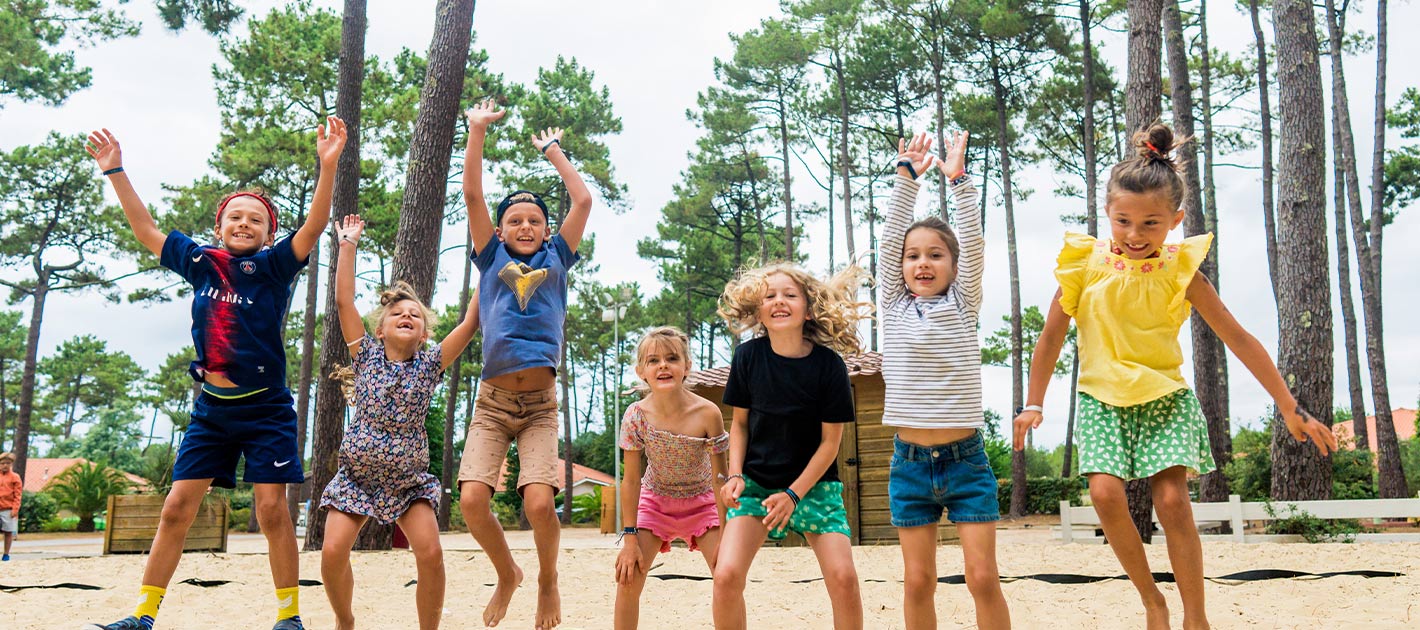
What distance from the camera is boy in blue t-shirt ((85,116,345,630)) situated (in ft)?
13.0

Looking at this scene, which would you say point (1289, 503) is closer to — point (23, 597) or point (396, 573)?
point (396, 573)

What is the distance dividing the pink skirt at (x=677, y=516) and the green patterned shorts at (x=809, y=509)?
0.43 meters

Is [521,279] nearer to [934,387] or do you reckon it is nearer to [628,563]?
[628,563]

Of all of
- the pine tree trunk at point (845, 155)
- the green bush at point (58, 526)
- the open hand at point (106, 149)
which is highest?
the pine tree trunk at point (845, 155)

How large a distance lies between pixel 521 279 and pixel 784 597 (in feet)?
9.90

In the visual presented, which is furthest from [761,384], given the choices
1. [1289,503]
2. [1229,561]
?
[1289,503]

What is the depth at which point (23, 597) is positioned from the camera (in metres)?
6.54

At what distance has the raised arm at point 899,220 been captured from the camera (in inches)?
147

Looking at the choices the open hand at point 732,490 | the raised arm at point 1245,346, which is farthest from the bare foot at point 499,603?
the raised arm at point 1245,346

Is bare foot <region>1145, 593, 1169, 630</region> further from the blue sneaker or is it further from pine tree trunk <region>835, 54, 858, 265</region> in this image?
pine tree trunk <region>835, 54, 858, 265</region>

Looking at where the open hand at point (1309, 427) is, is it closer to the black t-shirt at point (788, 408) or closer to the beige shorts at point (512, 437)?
the black t-shirt at point (788, 408)

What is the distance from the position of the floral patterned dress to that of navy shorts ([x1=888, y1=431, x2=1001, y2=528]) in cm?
193

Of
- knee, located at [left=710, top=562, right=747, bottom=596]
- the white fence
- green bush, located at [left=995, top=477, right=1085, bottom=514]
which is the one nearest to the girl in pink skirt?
knee, located at [left=710, top=562, right=747, bottom=596]

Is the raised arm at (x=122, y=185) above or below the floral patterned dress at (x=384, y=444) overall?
above
